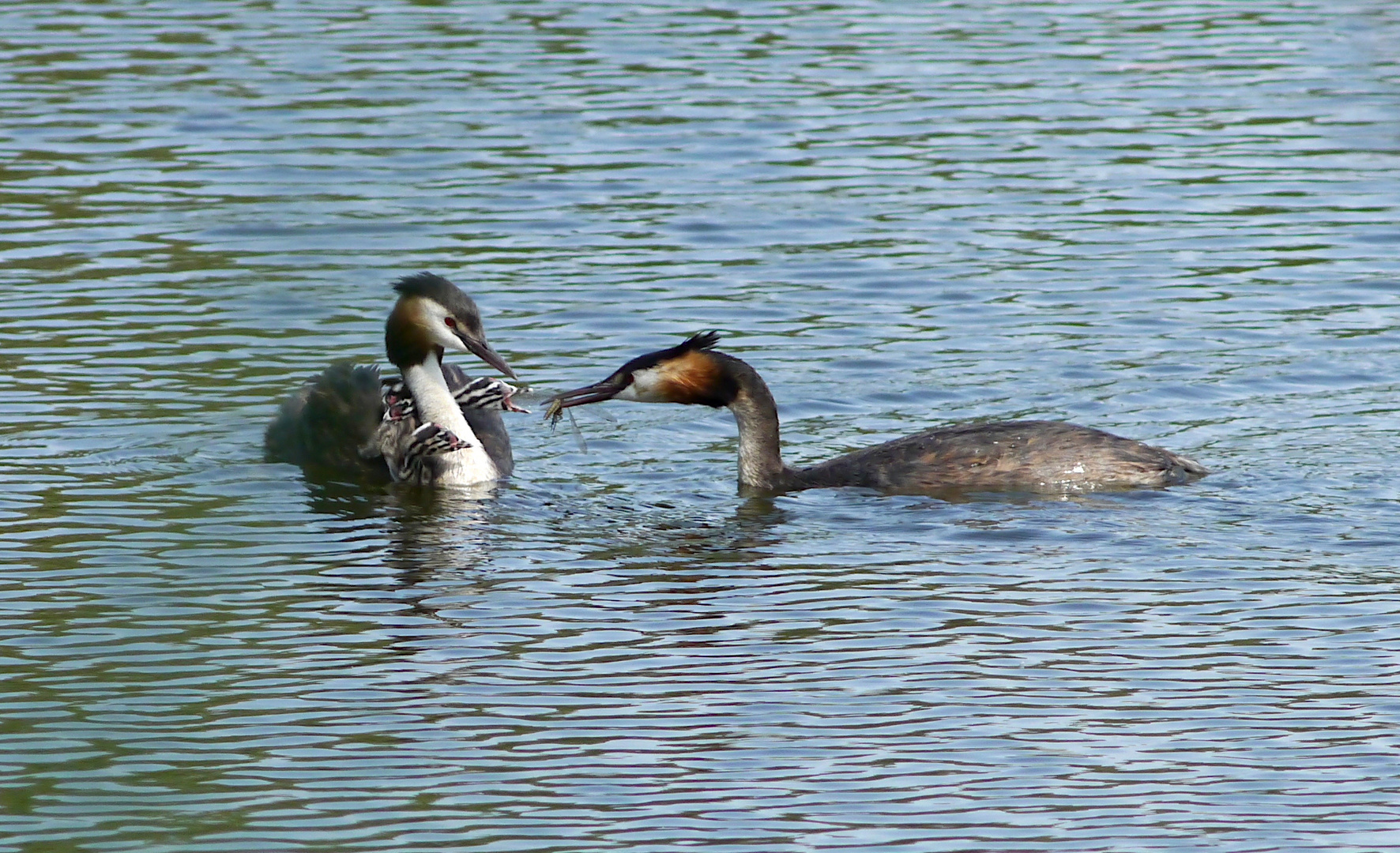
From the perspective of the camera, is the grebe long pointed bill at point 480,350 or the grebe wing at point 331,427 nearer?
the grebe long pointed bill at point 480,350

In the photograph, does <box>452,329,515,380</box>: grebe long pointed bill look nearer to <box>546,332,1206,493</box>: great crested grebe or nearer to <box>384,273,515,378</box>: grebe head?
<box>384,273,515,378</box>: grebe head

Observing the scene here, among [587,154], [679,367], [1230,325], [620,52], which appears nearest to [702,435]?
[679,367]

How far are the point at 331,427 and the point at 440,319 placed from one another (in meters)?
0.94

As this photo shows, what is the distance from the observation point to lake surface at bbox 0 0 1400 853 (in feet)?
20.6

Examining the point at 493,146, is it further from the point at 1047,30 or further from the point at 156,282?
the point at 1047,30

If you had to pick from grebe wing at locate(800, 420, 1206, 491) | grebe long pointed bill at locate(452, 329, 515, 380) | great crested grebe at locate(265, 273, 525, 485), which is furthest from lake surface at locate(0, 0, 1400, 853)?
grebe long pointed bill at locate(452, 329, 515, 380)

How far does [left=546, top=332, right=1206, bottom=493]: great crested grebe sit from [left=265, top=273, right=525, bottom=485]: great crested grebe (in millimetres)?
620

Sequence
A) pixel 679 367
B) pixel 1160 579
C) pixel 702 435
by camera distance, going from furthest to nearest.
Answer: pixel 702 435
pixel 679 367
pixel 1160 579

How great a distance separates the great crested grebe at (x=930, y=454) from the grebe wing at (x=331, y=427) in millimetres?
1137

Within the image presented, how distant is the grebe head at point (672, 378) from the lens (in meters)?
10.8

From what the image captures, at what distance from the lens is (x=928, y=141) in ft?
58.1

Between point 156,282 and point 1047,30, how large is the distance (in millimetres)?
11048

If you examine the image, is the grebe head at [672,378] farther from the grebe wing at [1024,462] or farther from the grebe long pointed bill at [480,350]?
the grebe wing at [1024,462]

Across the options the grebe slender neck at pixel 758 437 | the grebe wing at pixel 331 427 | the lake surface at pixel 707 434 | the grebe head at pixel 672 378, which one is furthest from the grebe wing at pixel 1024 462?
the grebe wing at pixel 331 427
